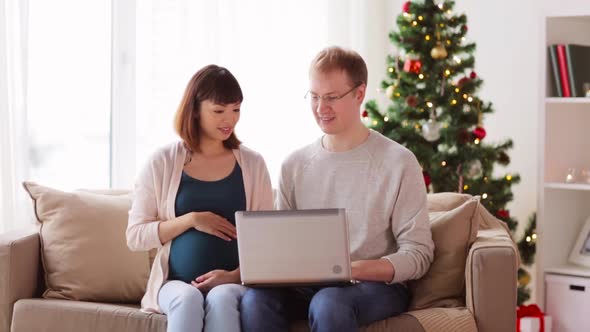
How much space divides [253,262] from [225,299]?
5.2 inches

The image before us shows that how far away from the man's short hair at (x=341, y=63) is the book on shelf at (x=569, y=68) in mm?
1509

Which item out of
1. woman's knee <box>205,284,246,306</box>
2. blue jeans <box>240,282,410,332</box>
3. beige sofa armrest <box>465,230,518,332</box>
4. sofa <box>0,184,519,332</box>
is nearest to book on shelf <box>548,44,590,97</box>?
sofa <box>0,184,519,332</box>

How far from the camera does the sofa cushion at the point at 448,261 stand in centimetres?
280

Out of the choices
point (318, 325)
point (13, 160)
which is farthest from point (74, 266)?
point (318, 325)

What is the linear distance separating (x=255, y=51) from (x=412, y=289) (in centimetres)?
201

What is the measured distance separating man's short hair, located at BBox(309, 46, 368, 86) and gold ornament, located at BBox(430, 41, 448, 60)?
4.54ft

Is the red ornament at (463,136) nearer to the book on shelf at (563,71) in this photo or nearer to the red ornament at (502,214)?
the red ornament at (502,214)

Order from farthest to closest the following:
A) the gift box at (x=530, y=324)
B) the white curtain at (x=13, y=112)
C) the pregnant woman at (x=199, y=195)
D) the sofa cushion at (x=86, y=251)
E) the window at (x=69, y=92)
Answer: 1. the gift box at (x=530, y=324)
2. the window at (x=69, y=92)
3. the white curtain at (x=13, y=112)
4. the sofa cushion at (x=86, y=251)
5. the pregnant woman at (x=199, y=195)

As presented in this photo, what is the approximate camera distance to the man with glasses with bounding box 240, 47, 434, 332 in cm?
262

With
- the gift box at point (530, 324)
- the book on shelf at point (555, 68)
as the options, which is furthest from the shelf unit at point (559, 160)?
the gift box at point (530, 324)

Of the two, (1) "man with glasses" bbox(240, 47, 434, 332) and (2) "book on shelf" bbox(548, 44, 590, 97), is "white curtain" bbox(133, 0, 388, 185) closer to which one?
(2) "book on shelf" bbox(548, 44, 590, 97)

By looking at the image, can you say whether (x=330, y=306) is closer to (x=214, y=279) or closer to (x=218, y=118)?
(x=214, y=279)

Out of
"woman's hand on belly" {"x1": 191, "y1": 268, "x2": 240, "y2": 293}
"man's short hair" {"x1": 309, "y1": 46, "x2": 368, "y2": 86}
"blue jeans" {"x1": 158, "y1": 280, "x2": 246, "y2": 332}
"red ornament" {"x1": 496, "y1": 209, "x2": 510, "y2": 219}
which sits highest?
"man's short hair" {"x1": 309, "y1": 46, "x2": 368, "y2": 86}

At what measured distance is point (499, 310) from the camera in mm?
2725
